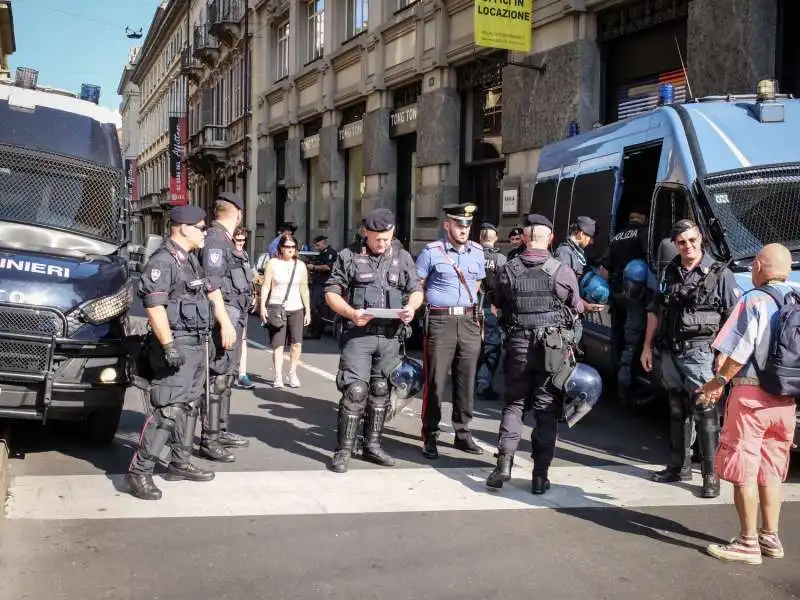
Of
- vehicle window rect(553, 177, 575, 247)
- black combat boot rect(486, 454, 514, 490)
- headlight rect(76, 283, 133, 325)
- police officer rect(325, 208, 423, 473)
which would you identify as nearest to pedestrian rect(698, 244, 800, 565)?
black combat boot rect(486, 454, 514, 490)

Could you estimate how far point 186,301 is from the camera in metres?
6.21

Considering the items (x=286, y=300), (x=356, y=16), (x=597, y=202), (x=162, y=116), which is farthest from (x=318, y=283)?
(x=162, y=116)

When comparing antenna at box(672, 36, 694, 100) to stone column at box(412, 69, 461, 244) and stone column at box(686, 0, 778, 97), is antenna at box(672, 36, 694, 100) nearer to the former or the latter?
stone column at box(686, 0, 778, 97)

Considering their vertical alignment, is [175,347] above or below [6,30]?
below

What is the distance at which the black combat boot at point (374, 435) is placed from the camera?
7.05m

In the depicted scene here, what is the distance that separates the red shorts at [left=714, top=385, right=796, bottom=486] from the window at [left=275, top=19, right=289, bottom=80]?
2787 cm

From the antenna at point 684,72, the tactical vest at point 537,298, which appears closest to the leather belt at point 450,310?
the tactical vest at point 537,298

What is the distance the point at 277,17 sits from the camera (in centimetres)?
3228

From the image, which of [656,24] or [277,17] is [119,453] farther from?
[277,17]

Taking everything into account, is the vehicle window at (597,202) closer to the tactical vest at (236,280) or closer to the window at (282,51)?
the tactical vest at (236,280)

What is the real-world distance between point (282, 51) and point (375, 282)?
2693 cm

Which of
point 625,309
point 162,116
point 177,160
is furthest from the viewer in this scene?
point 162,116

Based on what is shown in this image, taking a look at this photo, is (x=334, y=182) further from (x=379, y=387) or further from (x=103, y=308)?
(x=103, y=308)

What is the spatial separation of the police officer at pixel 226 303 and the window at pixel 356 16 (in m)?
17.8
